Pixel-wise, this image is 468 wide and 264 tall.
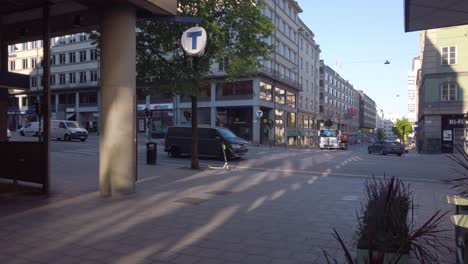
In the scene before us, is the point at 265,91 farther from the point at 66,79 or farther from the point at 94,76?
the point at 66,79

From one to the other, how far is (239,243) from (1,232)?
12.2 feet

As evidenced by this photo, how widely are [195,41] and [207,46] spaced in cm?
444

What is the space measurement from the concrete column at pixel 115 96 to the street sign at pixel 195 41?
1.71 metres

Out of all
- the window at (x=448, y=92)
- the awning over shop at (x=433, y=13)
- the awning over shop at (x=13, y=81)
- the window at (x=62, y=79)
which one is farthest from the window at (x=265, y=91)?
the awning over shop at (x=13, y=81)

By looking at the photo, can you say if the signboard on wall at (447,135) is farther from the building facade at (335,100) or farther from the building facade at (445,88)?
the building facade at (335,100)

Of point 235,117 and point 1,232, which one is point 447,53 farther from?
point 1,232

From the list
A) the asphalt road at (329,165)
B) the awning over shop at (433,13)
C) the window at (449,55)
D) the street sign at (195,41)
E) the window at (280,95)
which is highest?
the window at (449,55)

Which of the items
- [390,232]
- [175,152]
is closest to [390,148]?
[175,152]

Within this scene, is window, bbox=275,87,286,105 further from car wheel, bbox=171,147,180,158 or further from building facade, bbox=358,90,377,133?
building facade, bbox=358,90,377,133

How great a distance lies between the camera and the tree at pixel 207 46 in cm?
1405

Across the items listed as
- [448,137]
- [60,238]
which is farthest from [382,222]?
[448,137]

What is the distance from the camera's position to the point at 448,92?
35.8 m

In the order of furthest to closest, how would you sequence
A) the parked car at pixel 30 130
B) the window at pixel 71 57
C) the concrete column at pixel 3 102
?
the window at pixel 71 57 → the parked car at pixel 30 130 → the concrete column at pixel 3 102

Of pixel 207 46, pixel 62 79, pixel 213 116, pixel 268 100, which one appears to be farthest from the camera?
pixel 62 79
